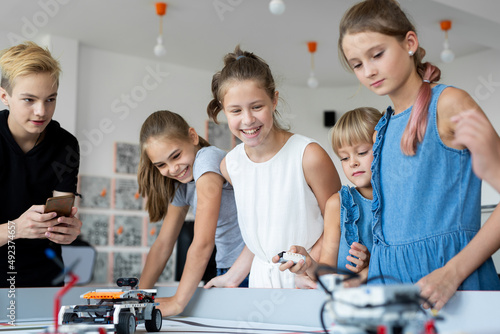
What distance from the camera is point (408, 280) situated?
1.07 m

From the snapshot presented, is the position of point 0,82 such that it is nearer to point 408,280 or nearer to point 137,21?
point 408,280

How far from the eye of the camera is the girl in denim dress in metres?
1.01

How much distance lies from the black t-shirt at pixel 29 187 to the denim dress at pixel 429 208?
1.02 m

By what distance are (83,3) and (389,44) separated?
3578 millimetres

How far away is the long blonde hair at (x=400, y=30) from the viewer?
1036 millimetres

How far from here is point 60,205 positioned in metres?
1.40

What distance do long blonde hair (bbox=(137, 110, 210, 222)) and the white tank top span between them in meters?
0.35
